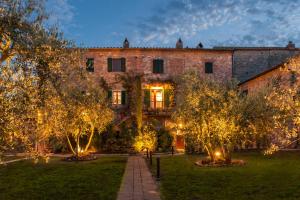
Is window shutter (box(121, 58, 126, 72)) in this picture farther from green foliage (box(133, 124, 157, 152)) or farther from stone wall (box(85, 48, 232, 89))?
green foliage (box(133, 124, 157, 152))

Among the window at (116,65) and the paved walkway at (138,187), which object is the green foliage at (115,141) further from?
the paved walkway at (138,187)

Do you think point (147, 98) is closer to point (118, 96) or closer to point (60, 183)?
point (118, 96)

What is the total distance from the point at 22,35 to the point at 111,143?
24.1 m

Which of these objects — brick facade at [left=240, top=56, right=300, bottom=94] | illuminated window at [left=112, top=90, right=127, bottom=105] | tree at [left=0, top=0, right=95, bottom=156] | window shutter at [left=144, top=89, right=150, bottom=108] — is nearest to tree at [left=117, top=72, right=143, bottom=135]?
illuminated window at [left=112, top=90, right=127, bottom=105]

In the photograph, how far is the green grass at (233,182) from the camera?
12.2 metres

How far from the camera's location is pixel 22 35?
10.2 metres

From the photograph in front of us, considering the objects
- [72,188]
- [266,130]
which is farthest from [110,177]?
[266,130]

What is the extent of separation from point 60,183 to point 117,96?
23679 millimetres

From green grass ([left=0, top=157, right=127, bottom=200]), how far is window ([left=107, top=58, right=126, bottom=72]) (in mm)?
19483

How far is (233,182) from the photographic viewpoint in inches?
585

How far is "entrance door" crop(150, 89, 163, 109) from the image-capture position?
129 feet

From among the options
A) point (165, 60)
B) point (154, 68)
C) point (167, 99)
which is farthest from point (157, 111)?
point (165, 60)

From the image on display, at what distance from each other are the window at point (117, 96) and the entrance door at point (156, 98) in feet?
9.86

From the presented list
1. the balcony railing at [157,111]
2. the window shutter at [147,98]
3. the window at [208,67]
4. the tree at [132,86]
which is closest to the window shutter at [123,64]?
the tree at [132,86]
